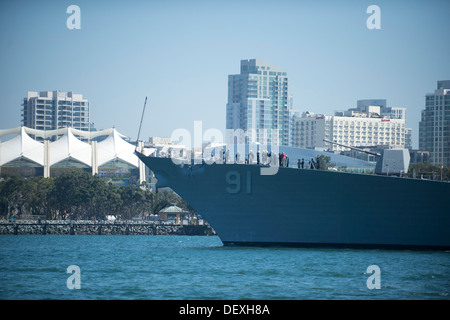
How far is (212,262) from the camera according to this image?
31828mm

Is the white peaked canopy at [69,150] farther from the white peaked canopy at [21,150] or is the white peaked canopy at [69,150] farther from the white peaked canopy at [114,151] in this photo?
the white peaked canopy at [114,151]

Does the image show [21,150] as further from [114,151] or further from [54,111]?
[54,111]

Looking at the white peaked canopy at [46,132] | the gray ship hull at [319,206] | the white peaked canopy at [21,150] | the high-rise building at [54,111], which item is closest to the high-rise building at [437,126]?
the white peaked canopy at [46,132]

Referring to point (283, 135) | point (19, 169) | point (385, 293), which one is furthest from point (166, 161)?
point (283, 135)

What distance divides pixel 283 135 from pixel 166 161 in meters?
123

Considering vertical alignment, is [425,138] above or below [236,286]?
above

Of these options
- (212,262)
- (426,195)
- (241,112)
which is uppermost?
(241,112)

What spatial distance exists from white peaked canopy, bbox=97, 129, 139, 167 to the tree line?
22.9 metres

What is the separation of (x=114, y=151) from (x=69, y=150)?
25.5ft

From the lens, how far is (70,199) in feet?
283

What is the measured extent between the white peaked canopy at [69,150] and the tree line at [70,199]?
1784cm

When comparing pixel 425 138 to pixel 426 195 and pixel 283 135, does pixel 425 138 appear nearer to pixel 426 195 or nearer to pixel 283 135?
pixel 283 135

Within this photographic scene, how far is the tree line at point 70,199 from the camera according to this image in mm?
85438

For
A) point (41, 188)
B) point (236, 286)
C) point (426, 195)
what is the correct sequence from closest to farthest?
point (236, 286)
point (426, 195)
point (41, 188)
